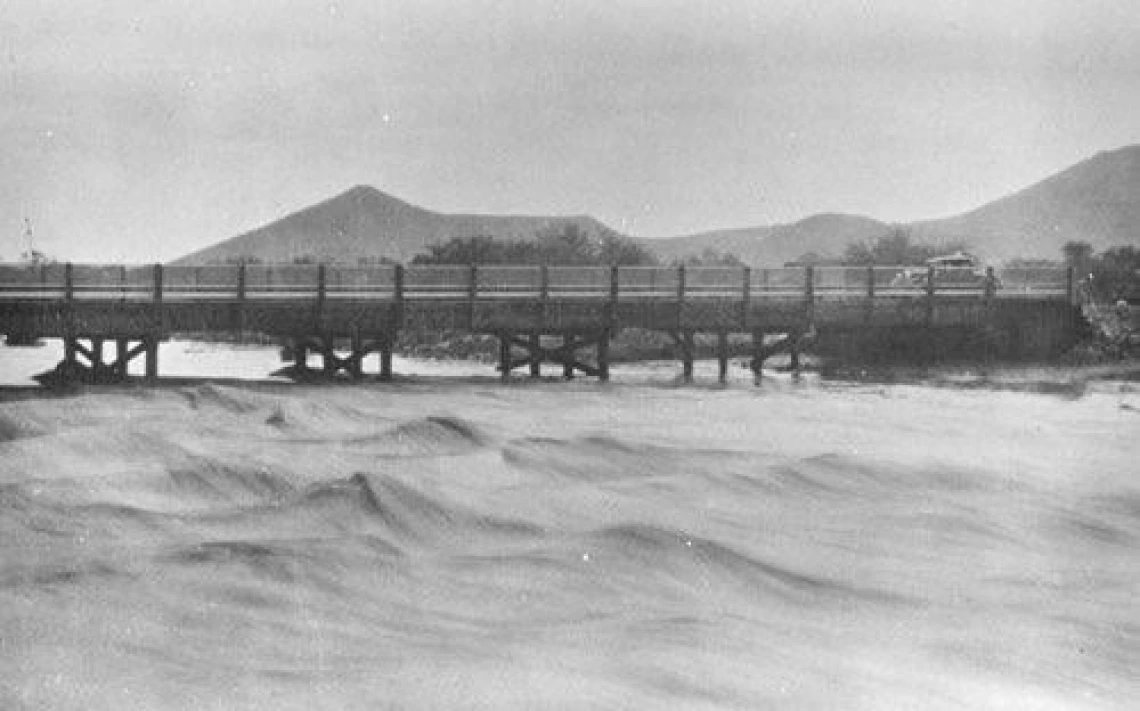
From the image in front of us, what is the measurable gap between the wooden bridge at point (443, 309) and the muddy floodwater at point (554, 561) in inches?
201

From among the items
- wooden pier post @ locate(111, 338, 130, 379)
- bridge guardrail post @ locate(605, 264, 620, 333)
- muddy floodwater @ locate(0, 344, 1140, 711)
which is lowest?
muddy floodwater @ locate(0, 344, 1140, 711)

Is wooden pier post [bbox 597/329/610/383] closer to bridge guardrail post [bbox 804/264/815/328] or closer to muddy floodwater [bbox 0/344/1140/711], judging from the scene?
bridge guardrail post [bbox 804/264/815/328]

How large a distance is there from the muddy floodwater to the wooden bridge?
16.8ft

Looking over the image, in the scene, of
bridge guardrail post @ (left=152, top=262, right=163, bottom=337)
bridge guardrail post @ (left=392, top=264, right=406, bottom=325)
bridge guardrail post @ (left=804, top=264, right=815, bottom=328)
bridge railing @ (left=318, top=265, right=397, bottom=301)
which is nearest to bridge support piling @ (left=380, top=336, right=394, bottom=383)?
bridge guardrail post @ (left=392, top=264, right=406, bottom=325)

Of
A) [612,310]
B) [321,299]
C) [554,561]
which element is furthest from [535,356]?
[554,561]

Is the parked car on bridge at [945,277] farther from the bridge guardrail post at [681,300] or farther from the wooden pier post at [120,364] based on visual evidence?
the wooden pier post at [120,364]

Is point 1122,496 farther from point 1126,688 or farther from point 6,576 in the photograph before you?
point 6,576

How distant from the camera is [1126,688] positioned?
12.4m

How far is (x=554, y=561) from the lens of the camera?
15.8 meters

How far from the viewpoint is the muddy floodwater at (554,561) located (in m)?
11.4

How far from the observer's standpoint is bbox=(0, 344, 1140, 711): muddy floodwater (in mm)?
11383

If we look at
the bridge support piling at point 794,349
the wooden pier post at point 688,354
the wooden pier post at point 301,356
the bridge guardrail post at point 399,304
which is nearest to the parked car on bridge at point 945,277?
the bridge support piling at point 794,349

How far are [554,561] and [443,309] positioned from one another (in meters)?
19.2

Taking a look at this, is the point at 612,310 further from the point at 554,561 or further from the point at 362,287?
the point at 554,561
